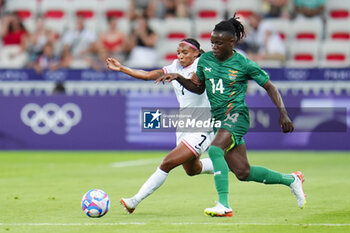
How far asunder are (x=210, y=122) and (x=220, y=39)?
1182 millimetres

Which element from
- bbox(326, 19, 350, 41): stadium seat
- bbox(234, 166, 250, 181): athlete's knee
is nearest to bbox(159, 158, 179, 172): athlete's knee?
bbox(234, 166, 250, 181): athlete's knee

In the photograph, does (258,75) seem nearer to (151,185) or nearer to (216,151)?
(216,151)

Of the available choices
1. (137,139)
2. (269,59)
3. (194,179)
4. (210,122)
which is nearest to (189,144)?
(210,122)

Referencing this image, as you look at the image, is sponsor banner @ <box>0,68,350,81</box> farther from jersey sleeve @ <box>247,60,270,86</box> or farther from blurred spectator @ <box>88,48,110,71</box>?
jersey sleeve @ <box>247,60,270,86</box>

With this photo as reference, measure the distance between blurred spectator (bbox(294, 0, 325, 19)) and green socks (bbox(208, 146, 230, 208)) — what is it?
1391 centimetres

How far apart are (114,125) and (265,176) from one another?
419 inches

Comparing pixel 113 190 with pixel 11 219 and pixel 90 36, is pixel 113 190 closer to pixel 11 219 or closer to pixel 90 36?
pixel 11 219

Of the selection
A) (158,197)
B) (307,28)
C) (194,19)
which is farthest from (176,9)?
(158,197)

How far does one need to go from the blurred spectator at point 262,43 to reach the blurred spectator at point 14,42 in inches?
230

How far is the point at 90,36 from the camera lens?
2092 cm

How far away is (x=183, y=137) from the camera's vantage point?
949 centimetres

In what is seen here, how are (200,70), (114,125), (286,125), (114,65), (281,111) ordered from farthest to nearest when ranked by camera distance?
1. (114,125)
2. (114,65)
3. (200,70)
4. (281,111)
5. (286,125)

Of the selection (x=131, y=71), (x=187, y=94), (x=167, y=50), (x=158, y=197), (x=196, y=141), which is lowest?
(x=158, y=197)

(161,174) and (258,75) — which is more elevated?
(258,75)
